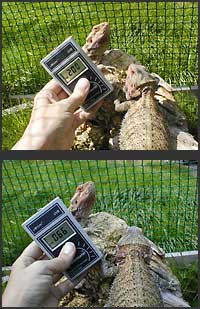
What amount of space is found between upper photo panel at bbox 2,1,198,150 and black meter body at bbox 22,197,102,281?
163mm

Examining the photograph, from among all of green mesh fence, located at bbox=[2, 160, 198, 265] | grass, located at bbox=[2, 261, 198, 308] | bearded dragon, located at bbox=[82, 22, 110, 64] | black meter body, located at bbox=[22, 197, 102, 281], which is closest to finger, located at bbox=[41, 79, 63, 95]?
bearded dragon, located at bbox=[82, 22, 110, 64]

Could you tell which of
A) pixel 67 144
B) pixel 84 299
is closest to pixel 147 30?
pixel 67 144

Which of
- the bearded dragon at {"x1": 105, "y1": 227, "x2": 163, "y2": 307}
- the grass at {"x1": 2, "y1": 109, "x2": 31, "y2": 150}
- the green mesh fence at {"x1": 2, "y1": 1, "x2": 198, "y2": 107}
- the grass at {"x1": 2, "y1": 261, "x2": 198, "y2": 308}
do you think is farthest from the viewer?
the green mesh fence at {"x1": 2, "y1": 1, "x2": 198, "y2": 107}

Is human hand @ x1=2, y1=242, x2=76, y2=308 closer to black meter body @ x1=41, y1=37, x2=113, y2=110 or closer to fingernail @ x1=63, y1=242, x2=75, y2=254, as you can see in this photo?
fingernail @ x1=63, y1=242, x2=75, y2=254

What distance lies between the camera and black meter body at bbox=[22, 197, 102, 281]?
1.23 meters

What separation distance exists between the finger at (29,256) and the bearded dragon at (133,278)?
0.69 feet

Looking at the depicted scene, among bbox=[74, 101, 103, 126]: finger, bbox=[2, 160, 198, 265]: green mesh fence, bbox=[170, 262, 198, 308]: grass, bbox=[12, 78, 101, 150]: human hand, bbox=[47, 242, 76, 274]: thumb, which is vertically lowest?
bbox=[170, 262, 198, 308]: grass

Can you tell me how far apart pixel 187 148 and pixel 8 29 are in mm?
807

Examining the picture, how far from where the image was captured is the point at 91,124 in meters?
1.61

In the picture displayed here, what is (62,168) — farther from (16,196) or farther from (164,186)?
(164,186)

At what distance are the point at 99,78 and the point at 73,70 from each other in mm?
65

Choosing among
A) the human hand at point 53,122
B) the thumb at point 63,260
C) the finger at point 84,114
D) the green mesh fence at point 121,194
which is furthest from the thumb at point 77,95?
the green mesh fence at point 121,194

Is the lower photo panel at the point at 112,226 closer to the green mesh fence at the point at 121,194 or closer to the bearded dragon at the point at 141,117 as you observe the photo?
the green mesh fence at the point at 121,194

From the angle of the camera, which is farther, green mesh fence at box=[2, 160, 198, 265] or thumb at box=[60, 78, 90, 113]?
green mesh fence at box=[2, 160, 198, 265]
